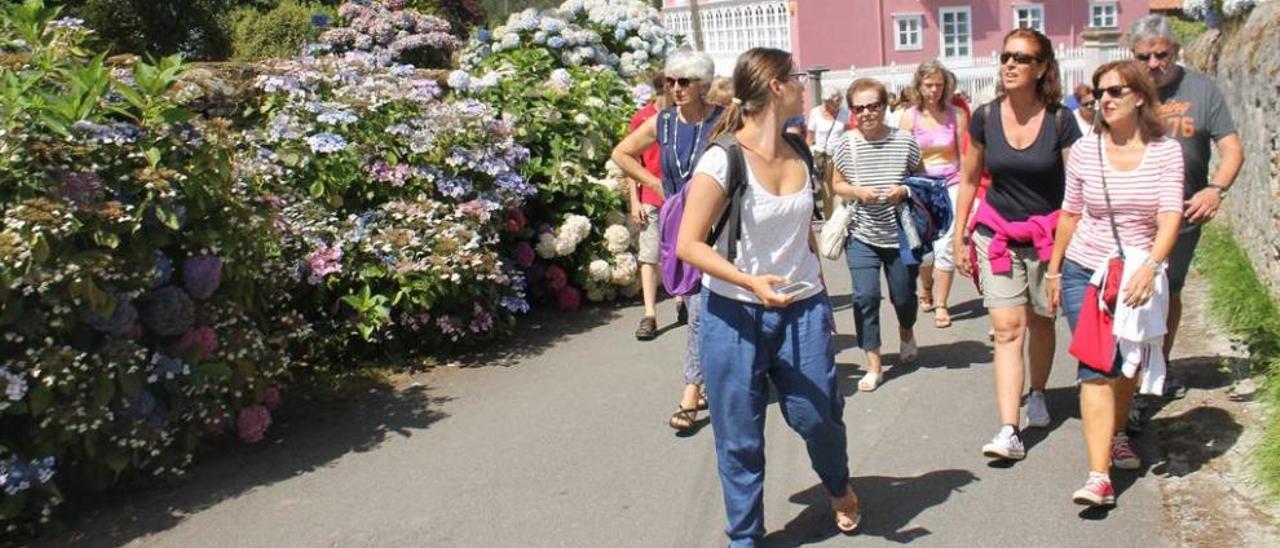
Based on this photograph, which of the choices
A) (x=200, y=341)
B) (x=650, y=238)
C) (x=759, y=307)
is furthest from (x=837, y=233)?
(x=200, y=341)

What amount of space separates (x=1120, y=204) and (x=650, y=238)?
141 inches

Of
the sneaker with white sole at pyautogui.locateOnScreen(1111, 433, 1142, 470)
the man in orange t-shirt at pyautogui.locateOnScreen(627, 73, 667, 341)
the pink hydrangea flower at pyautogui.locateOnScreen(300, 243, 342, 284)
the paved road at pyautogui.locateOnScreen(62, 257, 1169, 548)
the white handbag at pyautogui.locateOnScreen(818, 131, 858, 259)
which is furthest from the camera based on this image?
the man in orange t-shirt at pyautogui.locateOnScreen(627, 73, 667, 341)

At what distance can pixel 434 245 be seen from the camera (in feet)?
24.6

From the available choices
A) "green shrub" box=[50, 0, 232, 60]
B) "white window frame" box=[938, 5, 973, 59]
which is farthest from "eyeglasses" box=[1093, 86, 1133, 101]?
"white window frame" box=[938, 5, 973, 59]

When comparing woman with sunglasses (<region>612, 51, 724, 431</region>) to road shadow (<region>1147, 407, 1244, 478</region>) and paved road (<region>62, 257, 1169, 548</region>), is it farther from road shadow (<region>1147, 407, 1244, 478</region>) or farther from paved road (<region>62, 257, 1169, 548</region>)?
road shadow (<region>1147, 407, 1244, 478</region>)

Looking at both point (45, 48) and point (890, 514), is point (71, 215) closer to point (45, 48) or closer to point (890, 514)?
point (45, 48)

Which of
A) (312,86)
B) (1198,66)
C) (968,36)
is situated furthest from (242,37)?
(968,36)

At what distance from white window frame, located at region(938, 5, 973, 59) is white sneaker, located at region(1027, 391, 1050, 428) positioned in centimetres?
3514

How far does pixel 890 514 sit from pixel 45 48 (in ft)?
13.1

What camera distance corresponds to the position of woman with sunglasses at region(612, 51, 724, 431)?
6.17 m

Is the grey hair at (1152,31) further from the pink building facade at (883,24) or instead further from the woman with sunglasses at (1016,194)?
the pink building facade at (883,24)

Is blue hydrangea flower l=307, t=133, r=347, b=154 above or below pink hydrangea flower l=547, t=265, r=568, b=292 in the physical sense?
above

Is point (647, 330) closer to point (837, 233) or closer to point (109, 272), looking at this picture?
point (837, 233)

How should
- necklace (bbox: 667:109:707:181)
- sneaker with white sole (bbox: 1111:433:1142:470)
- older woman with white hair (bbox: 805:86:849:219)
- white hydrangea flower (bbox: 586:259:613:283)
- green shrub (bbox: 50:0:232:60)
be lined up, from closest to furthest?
sneaker with white sole (bbox: 1111:433:1142:470) < necklace (bbox: 667:109:707:181) < white hydrangea flower (bbox: 586:259:613:283) < older woman with white hair (bbox: 805:86:849:219) < green shrub (bbox: 50:0:232:60)
